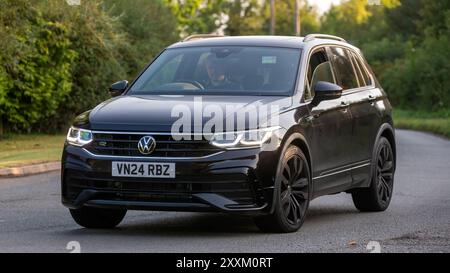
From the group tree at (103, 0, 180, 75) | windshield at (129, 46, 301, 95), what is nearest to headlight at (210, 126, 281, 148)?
windshield at (129, 46, 301, 95)

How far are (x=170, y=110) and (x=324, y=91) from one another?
5.43ft

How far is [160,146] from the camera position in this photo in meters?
9.26

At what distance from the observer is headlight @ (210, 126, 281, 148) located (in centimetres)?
922

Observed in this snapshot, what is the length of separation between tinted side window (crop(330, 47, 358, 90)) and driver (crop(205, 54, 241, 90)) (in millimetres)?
1439

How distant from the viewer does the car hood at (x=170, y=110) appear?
935 centimetres

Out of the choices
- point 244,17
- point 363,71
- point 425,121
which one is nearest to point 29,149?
point 363,71

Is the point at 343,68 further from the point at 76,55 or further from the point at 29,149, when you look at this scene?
the point at 76,55

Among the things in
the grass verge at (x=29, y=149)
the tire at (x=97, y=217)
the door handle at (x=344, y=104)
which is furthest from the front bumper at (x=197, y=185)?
the grass verge at (x=29, y=149)

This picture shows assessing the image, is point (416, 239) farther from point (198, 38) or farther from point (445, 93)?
point (445, 93)

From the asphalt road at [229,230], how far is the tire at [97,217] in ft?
0.38

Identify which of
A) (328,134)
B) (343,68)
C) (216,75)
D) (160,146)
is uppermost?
(216,75)

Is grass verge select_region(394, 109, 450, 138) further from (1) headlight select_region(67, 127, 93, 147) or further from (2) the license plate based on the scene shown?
(2) the license plate
